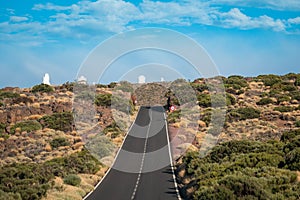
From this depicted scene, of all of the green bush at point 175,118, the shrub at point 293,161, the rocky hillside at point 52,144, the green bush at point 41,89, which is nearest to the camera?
the shrub at point 293,161

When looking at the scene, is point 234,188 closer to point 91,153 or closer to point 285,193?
point 285,193

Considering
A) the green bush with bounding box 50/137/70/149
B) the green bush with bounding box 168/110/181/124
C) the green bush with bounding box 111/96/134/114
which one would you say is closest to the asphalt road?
the green bush with bounding box 168/110/181/124

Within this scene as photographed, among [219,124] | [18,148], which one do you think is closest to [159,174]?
[18,148]

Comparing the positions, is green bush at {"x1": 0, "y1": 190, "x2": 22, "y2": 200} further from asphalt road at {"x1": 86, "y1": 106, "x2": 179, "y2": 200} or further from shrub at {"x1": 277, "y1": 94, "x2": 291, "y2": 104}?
shrub at {"x1": 277, "y1": 94, "x2": 291, "y2": 104}

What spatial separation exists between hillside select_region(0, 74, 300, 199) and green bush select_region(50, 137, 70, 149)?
90mm

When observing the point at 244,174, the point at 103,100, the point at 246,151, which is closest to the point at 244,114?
the point at 103,100

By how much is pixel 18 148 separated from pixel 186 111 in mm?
29036

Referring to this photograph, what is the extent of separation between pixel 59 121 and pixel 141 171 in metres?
20.7

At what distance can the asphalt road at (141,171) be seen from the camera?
22.2m

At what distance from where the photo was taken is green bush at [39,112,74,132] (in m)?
46.2

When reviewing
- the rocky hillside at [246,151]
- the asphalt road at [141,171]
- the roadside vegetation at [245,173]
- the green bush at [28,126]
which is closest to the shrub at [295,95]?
the rocky hillside at [246,151]

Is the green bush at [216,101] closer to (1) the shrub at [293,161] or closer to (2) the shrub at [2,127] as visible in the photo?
(2) the shrub at [2,127]

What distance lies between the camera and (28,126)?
45.4m

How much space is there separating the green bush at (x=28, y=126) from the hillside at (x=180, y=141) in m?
0.02
